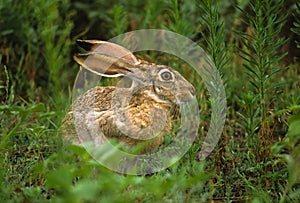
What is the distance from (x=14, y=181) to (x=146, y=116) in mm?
1061

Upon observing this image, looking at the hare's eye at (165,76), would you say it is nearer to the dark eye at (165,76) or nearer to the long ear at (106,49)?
the dark eye at (165,76)

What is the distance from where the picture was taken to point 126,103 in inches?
165

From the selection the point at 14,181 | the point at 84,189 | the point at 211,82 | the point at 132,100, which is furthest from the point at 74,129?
the point at 84,189

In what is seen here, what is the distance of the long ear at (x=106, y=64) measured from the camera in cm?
435

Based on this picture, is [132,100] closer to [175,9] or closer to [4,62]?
[175,9]

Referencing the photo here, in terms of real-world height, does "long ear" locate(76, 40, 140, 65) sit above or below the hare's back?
above

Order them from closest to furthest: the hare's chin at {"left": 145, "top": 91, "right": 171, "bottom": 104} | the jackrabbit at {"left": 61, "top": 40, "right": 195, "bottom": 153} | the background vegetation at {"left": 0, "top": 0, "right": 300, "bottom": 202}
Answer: the background vegetation at {"left": 0, "top": 0, "right": 300, "bottom": 202} → the jackrabbit at {"left": 61, "top": 40, "right": 195, "bottom": 153} → the hare's chin at {"left": 145, "top": 91, "right": 171, "bottom": 104}

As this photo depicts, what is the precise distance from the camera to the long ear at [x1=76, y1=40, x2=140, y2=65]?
4285mm

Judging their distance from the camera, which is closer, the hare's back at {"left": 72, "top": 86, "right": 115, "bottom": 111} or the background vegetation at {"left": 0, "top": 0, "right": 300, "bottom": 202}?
the background vegetation at {"left": 0, "top": 0, "right": 300, "bottom": 202}

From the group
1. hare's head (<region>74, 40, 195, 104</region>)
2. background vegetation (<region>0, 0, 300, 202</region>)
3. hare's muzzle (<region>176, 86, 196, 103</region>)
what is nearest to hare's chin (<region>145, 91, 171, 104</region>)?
hare's head (<region>74, 40, 195, 104</region>)

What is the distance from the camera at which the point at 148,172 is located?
398 cm

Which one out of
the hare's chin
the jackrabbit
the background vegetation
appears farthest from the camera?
the hare's chin

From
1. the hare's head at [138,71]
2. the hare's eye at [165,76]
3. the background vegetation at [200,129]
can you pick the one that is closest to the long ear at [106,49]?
the hare's head at [138,71]

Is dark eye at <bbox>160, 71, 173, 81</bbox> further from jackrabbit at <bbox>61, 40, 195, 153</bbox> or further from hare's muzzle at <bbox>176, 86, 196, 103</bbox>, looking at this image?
hare's muzzle at <bbox>176, 86, 196, 103</bbox>
